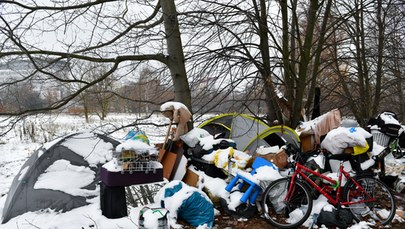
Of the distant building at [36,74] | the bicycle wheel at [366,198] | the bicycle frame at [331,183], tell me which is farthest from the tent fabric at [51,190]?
the bicycle wheel at [366,198]

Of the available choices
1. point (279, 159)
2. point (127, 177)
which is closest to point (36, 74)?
point (127, 177)

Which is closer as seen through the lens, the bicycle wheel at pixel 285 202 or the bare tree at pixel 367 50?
the bicycle wheel at pixel 285 202

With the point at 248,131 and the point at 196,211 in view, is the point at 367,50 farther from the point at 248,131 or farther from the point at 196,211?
the point at 196,211

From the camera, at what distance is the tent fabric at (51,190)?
4.14 m

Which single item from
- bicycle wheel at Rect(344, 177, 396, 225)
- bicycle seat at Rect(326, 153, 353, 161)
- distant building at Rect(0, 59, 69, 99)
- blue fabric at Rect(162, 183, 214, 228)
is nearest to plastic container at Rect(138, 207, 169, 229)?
blue fabric at Rect(162, 183, 214, 228)

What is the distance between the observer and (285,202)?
394cm

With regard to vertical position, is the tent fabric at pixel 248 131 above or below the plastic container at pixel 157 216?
above

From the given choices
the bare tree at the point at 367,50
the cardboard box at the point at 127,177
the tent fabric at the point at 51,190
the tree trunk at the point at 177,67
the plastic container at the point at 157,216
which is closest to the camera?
the plastic container at the point at 157,216

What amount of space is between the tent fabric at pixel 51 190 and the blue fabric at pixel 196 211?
1495 millimetres

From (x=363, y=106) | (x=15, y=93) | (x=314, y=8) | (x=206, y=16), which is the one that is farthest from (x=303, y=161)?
(x=363, y=106)

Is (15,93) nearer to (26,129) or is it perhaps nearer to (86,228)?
(86,228)

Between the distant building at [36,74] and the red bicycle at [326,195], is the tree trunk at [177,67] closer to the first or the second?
the distant building at [36,74]

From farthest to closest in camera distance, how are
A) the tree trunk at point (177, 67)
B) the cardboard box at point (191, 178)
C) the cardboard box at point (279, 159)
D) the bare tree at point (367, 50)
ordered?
the bare tree at point (367, 50) → the tree trunk at point (177, 67) → the cardboard box at point (279, 159) → the cardboard box at point (191, 178)

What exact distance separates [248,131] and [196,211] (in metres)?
2.67
